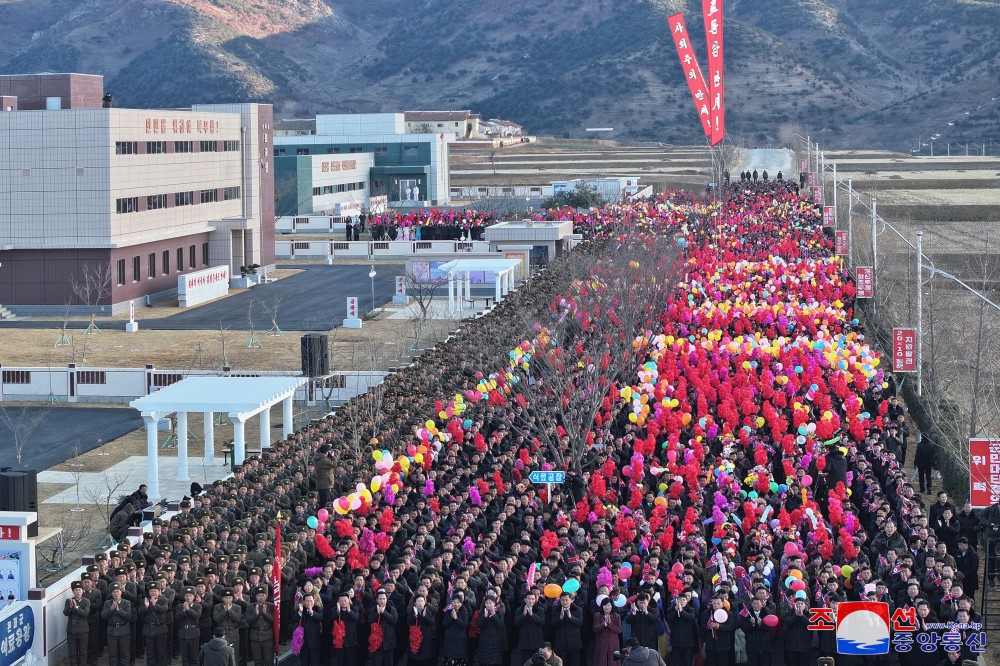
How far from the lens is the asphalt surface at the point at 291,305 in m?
44.7

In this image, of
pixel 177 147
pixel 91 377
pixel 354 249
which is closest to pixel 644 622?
pixel 91 377

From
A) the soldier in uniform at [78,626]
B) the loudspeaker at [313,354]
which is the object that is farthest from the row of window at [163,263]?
the soldier in uniform at [78,626]

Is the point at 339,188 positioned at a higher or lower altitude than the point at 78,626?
higher

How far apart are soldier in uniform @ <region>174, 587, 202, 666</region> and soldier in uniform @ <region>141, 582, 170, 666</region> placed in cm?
22

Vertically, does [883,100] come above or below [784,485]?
above

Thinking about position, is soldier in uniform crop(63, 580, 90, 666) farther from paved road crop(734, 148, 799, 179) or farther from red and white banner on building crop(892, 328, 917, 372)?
paved road crop(734, 148, 799, 179)

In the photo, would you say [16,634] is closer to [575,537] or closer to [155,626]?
[155,626]

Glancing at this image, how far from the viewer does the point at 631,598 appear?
15461 mm

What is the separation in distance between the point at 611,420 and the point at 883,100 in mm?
160016

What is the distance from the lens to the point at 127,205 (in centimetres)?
4853

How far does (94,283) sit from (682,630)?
116 ft

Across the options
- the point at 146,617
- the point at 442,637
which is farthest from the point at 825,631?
the point at 146,617

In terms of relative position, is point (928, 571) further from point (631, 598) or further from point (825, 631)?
point (631, 598)

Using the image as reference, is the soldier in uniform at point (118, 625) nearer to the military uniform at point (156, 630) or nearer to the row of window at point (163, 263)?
the military uniform at point (156, 630)
